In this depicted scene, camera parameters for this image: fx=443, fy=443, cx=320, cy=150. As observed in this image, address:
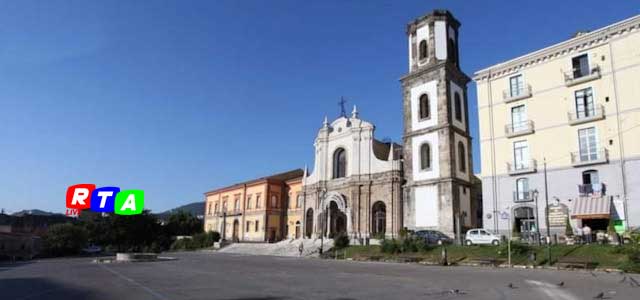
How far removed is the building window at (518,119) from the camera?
3145 centimetres

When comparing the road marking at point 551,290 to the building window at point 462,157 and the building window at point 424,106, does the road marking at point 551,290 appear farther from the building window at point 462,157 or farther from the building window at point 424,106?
the building window at point 424,106

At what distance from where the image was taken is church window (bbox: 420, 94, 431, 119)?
38.0 m

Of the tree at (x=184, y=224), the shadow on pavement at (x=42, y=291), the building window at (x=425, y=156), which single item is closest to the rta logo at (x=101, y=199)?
the shadow on pavement at (x=42, y=291)

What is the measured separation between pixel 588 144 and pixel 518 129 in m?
4.66

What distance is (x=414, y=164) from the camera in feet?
123

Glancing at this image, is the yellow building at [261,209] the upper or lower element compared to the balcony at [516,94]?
lower

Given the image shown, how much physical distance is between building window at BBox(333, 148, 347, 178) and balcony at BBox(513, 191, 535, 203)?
742 inches

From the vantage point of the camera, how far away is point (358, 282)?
1412 cm

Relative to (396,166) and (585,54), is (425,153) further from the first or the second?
(585,54)

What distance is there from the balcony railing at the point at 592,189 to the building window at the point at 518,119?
572 cm

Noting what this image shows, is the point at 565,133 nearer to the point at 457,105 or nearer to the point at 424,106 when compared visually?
the point at 457,105

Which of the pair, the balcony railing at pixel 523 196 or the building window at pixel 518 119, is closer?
the balcony railing at pixel 523 196

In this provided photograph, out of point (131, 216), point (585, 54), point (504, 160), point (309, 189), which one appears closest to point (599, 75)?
point (585, 54)

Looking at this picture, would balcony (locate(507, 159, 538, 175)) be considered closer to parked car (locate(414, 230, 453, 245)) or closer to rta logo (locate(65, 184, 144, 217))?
parked car (locate(414, 230, 453, 245))
